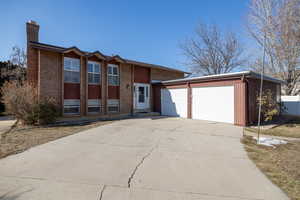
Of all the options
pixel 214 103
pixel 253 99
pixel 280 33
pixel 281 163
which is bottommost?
pixel 281 163

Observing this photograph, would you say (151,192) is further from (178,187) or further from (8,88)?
(8,88)

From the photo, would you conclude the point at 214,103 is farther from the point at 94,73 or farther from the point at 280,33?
the point at 280,33

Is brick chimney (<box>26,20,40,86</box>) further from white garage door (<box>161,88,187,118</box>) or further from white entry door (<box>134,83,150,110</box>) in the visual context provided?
white garage door (<box>161,88,187,118</box>)

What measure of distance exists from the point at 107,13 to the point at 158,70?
25.5 ft

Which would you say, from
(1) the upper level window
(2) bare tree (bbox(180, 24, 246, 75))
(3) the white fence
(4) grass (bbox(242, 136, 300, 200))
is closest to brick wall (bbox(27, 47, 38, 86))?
(1) the upper level window

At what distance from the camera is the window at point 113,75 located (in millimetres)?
14164

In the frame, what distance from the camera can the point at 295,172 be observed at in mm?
3863

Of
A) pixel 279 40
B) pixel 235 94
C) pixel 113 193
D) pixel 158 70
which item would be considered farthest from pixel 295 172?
pixel 279 40

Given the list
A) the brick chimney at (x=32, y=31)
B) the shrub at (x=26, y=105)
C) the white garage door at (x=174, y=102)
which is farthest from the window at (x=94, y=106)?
the white garage door at (x=174, y=102)

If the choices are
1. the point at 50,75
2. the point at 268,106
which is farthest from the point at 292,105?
the point at 50,75

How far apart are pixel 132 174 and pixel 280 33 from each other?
21.0m

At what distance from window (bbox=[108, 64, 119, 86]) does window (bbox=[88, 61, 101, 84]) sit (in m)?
1.00

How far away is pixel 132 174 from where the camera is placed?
3.55 meters

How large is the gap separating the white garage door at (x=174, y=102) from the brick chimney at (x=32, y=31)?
11.2 meters
